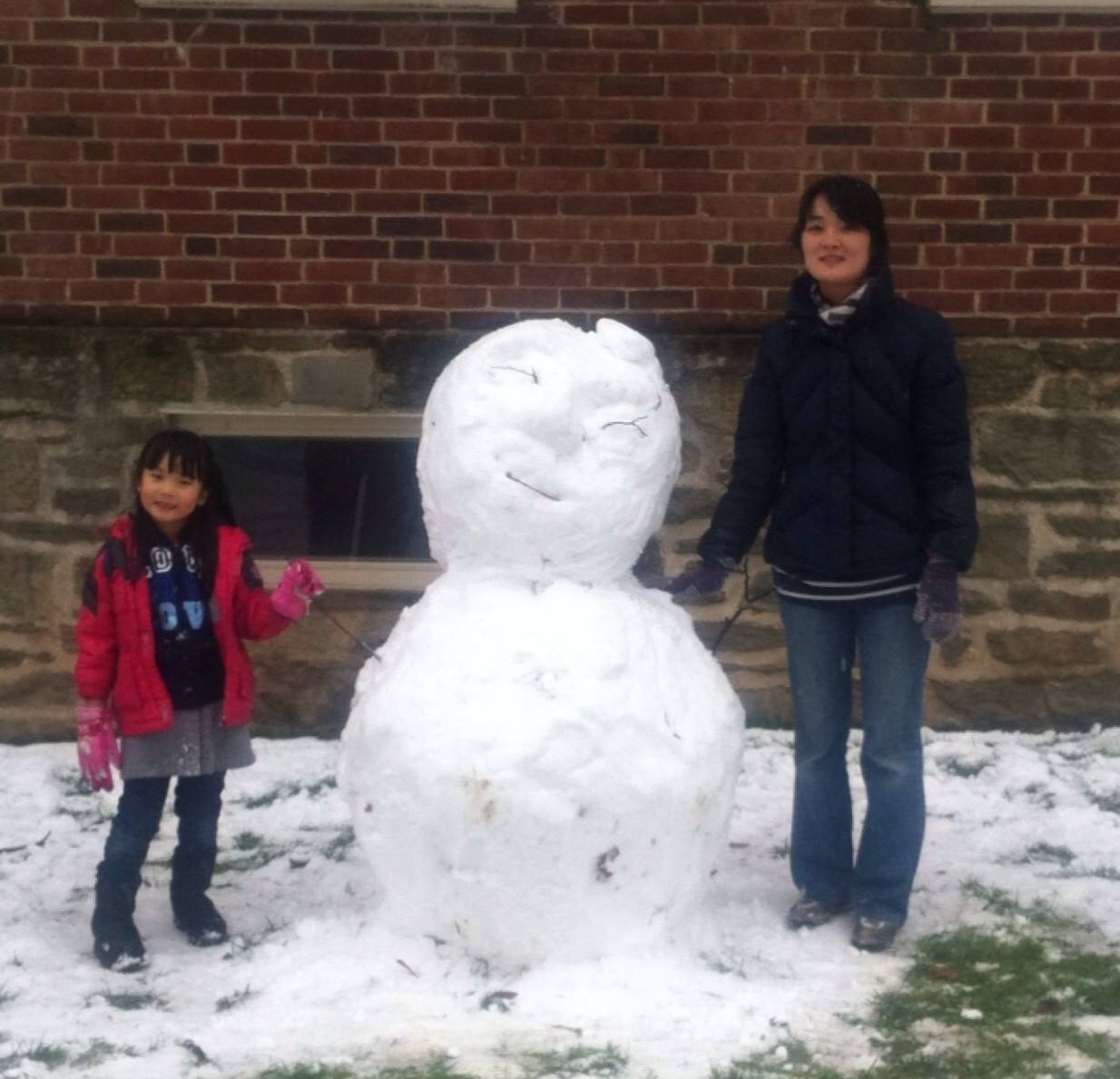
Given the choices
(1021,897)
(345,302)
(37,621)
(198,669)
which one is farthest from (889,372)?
(37,621)

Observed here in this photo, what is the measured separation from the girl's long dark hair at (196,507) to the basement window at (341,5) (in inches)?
81.9

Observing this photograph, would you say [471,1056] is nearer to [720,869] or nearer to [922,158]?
[720,869]

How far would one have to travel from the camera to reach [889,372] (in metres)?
3.87

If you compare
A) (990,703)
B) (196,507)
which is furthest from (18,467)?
(990,703)

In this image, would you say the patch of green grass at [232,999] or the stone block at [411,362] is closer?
the patch of green grass at [232,999]

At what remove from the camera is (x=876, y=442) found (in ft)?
12.8

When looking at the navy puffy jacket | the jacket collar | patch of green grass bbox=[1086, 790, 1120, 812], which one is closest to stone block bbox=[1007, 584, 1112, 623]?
patch of green grass bbox=[1086, 790, 1120, 812]

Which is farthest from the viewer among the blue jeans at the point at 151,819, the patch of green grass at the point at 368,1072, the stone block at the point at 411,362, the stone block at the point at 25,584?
the stone block at the point at 25,584

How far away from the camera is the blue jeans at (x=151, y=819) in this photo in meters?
3.94

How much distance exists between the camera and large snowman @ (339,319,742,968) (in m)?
3.55

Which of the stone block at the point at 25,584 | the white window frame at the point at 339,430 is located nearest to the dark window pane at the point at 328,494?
the white window frame at the point at 339,430

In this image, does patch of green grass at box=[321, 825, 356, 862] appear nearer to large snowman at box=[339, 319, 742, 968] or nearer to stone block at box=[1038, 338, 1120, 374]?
large snowman at box=[339, 319, 742, 968]

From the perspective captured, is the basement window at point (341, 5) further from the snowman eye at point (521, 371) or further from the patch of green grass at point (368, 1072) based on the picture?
the patch of green grass at point (368, 1072)

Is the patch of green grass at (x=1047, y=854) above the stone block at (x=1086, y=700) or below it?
below
